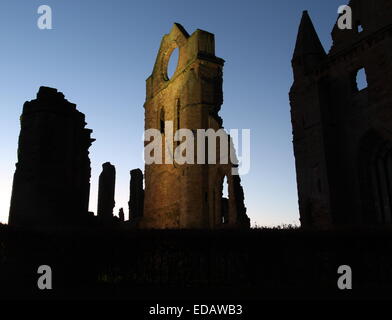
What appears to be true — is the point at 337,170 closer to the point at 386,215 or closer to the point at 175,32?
the point at 386,215

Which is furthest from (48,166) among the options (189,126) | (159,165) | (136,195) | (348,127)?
(136,195)

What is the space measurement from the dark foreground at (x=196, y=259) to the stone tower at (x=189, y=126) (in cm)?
672

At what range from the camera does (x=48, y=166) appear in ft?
53.3

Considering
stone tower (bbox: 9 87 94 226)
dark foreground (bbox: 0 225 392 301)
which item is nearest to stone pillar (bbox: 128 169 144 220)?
stone tower (bbox: 9 87 94 226)

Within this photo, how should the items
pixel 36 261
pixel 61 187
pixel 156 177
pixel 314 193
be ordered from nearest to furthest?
pixel 36 261 < pixel 61 187 < pixel 314 193 < pixel 156 177

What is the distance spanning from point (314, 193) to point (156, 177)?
9636 mm

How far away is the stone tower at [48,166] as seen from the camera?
615 inches

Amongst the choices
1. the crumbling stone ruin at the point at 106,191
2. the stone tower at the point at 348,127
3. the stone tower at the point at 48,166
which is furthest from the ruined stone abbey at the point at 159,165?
the crumbling stone ruin at the point at 106,191

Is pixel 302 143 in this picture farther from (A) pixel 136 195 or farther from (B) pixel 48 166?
(A) pixel 136 195

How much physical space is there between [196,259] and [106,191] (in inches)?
801

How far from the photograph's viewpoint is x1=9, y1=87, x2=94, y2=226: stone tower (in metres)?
15.6

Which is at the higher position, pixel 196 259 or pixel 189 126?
pixel 189 126
